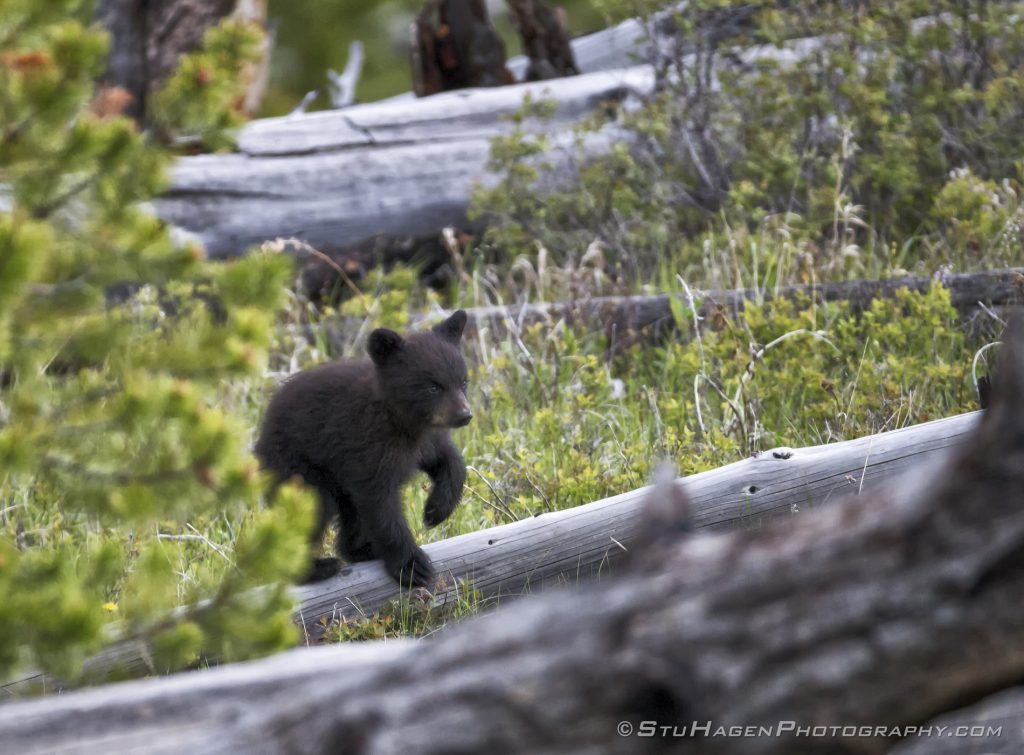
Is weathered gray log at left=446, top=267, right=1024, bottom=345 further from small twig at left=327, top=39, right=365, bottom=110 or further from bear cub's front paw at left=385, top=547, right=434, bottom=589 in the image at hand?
small twig at left=327, top=39, right=365, bottom=110

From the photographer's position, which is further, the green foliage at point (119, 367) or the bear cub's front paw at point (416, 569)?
the bear cub's front paw at point (416, 569)

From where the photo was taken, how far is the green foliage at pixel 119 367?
2369 millimetres

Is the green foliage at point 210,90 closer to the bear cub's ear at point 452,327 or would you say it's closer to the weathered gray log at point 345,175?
the bear cub's ear at point 452,327

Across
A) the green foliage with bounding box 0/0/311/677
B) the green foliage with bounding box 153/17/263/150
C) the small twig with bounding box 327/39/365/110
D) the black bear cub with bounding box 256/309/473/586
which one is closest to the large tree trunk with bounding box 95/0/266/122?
the small twig with bounding box 327/39/365/110

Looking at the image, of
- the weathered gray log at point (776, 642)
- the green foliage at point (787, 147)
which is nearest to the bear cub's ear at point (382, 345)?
the weathered gray log at point (776, 642)

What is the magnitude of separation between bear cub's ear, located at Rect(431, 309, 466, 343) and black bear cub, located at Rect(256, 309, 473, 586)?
0.86 feet

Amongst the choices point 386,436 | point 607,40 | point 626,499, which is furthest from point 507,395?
point 607,40

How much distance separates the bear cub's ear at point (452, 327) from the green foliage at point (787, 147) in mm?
2979

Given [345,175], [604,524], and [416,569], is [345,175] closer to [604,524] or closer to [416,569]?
[416,569]

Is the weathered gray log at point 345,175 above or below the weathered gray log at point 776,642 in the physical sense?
below

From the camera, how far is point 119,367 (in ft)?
9.14

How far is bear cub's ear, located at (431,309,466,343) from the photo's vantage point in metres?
5.36

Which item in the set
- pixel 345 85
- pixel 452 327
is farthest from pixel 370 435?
pixel 345 85

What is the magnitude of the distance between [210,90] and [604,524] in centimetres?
232
